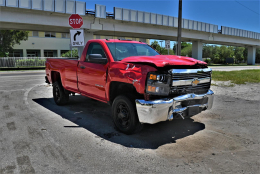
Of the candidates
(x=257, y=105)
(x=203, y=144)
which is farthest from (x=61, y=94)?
(x=257, y=105)

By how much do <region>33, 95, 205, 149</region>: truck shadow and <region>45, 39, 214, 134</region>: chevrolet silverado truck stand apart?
250mm

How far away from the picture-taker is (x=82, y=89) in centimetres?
578

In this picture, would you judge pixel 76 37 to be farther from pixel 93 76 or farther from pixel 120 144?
pixel 120 144

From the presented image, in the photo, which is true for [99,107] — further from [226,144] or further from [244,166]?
[244,166]

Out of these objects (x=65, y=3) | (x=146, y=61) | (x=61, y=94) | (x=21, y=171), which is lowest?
(x=21, y=171)

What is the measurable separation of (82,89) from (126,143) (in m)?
2.27

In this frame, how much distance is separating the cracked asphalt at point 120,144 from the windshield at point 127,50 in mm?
1587

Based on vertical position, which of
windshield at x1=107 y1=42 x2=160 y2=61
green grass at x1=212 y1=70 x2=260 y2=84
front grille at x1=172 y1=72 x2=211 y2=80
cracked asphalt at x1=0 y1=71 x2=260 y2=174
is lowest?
cracked asphalt at x1=0 y1=71 x2=260 y2=174

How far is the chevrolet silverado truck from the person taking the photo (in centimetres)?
397

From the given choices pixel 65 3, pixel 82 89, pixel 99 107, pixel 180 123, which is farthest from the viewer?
pixel 65 3

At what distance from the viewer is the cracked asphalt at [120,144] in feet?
10.5

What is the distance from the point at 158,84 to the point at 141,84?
0.98 feet

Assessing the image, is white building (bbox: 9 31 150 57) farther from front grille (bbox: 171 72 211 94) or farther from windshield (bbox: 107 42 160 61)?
front grille (bbox: 171 72 211 94)

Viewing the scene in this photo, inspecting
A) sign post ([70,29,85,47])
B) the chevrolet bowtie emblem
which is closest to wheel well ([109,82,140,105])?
the chevrolet bowtie emblem
